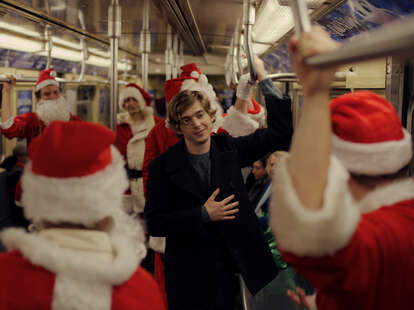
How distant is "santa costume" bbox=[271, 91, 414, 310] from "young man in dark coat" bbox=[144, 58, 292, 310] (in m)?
0.89

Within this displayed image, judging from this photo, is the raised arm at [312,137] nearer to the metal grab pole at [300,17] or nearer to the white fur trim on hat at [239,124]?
the metal grab pole at [300,17]

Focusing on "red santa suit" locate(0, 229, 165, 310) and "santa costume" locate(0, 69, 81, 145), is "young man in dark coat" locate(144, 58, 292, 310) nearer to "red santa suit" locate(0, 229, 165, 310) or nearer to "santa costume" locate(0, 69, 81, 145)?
"red santa suit" locate(0, 229, 165, 310)

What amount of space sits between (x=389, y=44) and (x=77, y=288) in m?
0.87

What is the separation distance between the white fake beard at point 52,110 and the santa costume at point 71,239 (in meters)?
2.38

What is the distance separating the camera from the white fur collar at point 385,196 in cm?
103

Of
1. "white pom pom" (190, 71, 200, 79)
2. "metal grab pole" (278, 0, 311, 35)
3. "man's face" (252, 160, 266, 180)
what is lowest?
"man's face" (252, 160, 266, 180)

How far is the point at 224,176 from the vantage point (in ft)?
6.68

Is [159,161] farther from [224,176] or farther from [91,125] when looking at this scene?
[91,125]

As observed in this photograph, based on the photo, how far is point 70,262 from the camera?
98cm

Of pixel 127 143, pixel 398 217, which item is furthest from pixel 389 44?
pixel 127 143

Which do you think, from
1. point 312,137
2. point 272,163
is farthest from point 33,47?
point 312,137

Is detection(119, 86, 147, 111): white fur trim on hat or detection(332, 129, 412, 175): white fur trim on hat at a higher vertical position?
detection(119, 86, 147, 111): white fur trim on hat

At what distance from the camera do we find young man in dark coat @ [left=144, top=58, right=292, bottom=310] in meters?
1.96

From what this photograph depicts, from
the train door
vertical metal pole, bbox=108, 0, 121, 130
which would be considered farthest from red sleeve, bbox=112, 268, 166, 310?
vertical metal pole, bbox=108, 0, 121, 130
